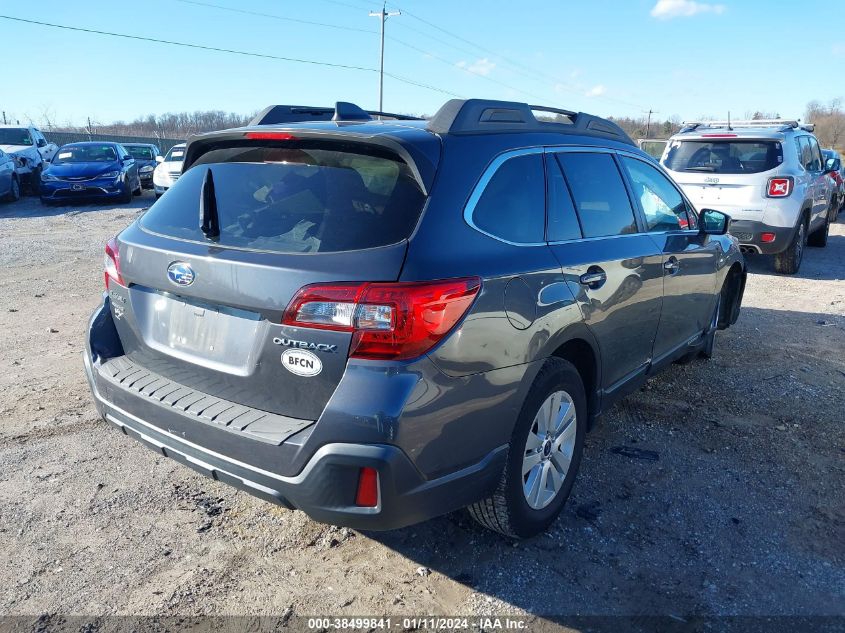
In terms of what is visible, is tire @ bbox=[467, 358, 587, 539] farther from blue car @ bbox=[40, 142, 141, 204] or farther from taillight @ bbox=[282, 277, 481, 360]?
blue car @ bbox=[40, 142, 141, 204]

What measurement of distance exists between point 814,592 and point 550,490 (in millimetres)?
1135

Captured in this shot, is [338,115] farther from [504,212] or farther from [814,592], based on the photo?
[814,592]

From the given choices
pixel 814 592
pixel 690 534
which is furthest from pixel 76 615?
pixel 814 592

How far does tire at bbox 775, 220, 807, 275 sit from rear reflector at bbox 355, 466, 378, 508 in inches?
348

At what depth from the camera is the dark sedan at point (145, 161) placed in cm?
1967

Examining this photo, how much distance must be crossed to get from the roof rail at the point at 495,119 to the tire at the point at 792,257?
23.3 ft

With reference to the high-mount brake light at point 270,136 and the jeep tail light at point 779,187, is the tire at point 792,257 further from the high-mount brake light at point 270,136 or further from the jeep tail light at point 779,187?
the high-mount brake light at point 270,136

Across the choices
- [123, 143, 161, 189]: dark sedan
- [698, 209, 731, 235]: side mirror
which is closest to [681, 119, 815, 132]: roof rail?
[698, 209, 731, 235]: side mirror

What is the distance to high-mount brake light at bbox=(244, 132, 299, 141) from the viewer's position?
262cm

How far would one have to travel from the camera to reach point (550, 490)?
9.73 ft

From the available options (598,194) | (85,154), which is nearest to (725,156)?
(598,194)

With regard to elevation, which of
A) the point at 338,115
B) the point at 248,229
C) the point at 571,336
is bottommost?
the point at 571,336

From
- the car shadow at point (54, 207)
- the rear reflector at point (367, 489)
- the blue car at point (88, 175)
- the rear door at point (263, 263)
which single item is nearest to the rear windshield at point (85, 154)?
the blue car at point (88, 175)

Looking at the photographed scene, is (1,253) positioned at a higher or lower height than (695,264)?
lower
